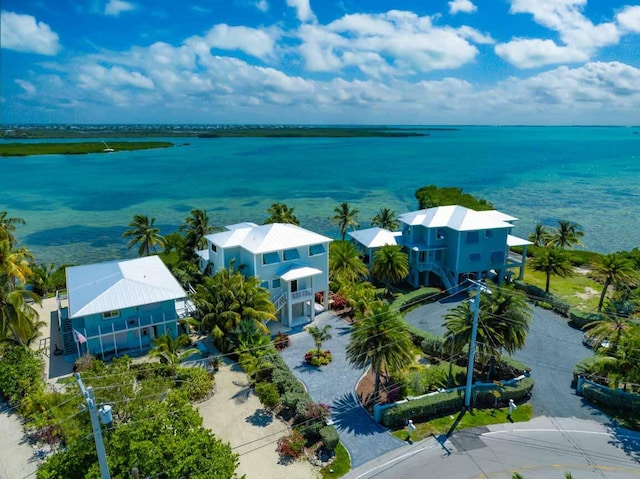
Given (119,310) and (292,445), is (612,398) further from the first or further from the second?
(119,310)

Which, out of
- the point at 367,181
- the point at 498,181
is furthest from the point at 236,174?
the point at 498,181

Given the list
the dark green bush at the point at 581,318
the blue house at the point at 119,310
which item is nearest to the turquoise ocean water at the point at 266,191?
the blue house at the point at 119,310

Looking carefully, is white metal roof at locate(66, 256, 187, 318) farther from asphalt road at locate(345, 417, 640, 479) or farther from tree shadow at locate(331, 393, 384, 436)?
asphalt road at locate(345, 417, 640, 479)

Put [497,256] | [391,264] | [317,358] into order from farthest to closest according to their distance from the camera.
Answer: [497,256], [391,264], [317,358]

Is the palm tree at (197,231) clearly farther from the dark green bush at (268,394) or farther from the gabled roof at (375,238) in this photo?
the dark green bush at (268,394)

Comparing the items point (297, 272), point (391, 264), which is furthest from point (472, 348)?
point (391, 264)

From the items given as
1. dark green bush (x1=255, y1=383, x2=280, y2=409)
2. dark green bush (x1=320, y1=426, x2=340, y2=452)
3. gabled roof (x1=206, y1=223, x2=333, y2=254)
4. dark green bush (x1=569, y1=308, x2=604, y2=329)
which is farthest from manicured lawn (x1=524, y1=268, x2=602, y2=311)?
dark green bush (x1=255, y1=383, x2=280, y2=409)
